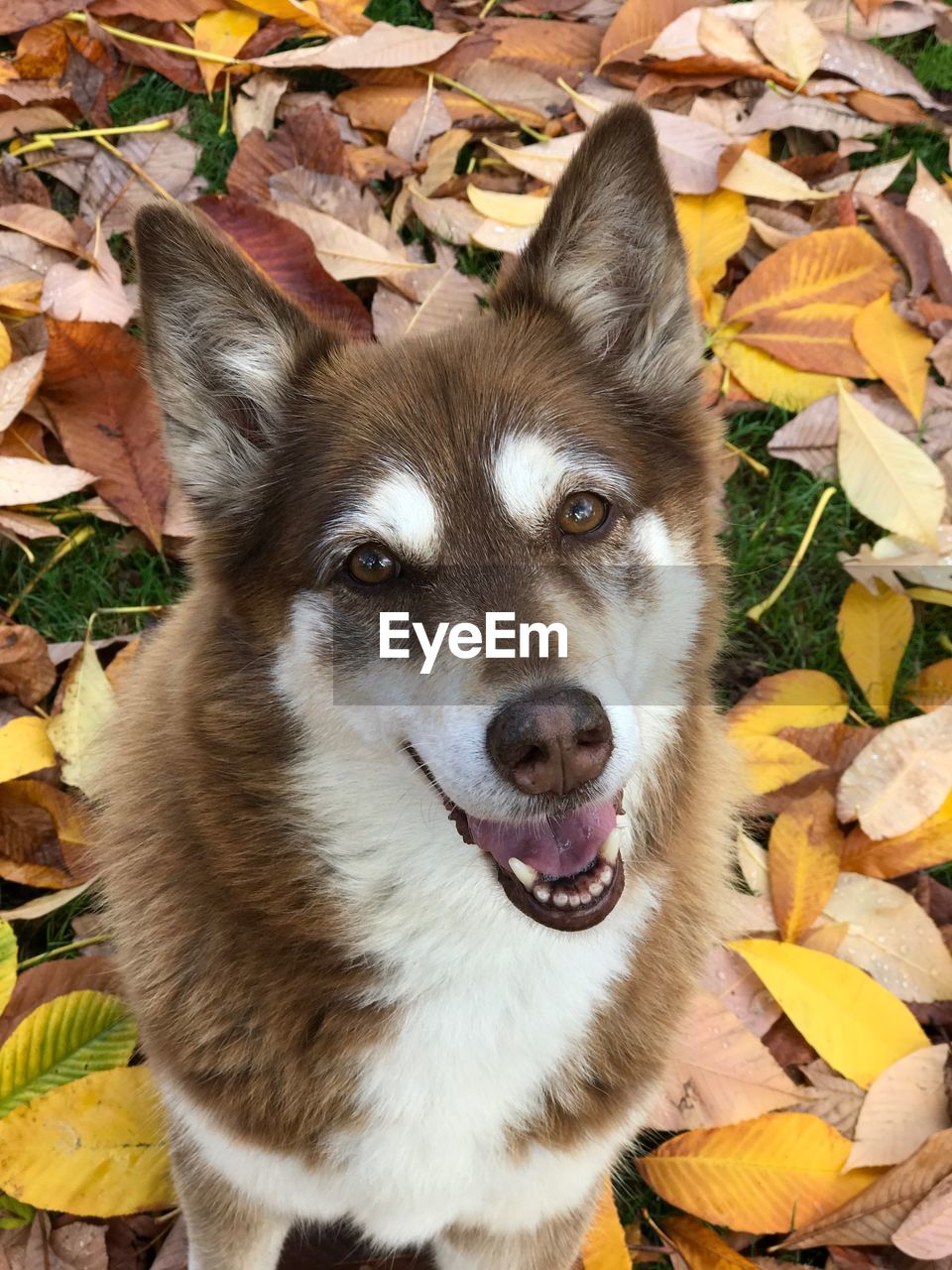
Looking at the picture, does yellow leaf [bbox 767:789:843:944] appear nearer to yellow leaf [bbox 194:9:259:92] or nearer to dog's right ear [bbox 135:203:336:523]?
dog's right ear [bbox 135:203:336:523]

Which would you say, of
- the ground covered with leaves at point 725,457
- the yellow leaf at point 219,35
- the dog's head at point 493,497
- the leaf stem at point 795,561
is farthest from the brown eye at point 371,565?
the yellow leaf at point 219,35

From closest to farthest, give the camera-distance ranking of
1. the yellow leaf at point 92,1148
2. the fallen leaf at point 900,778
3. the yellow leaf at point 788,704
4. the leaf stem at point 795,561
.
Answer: the yellow leaf at point 92,1148 < the fallen leaf at point 900,778 < the yellow leaf at point 788,704 < the leaf stem at point 795,561

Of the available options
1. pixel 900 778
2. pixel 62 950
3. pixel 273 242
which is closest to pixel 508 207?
pixel 273 242

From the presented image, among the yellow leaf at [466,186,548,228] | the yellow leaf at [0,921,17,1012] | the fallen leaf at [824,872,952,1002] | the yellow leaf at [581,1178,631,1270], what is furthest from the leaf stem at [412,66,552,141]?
the yellow leaf at [581,1178,631,1270]

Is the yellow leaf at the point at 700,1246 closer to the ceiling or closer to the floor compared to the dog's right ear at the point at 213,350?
closer to the floor

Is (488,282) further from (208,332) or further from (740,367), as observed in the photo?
(208,332)

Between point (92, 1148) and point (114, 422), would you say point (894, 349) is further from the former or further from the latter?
point (92, 1148)

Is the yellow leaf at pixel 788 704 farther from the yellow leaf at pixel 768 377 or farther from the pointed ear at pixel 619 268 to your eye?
the pointed ear at pixel 619 268
